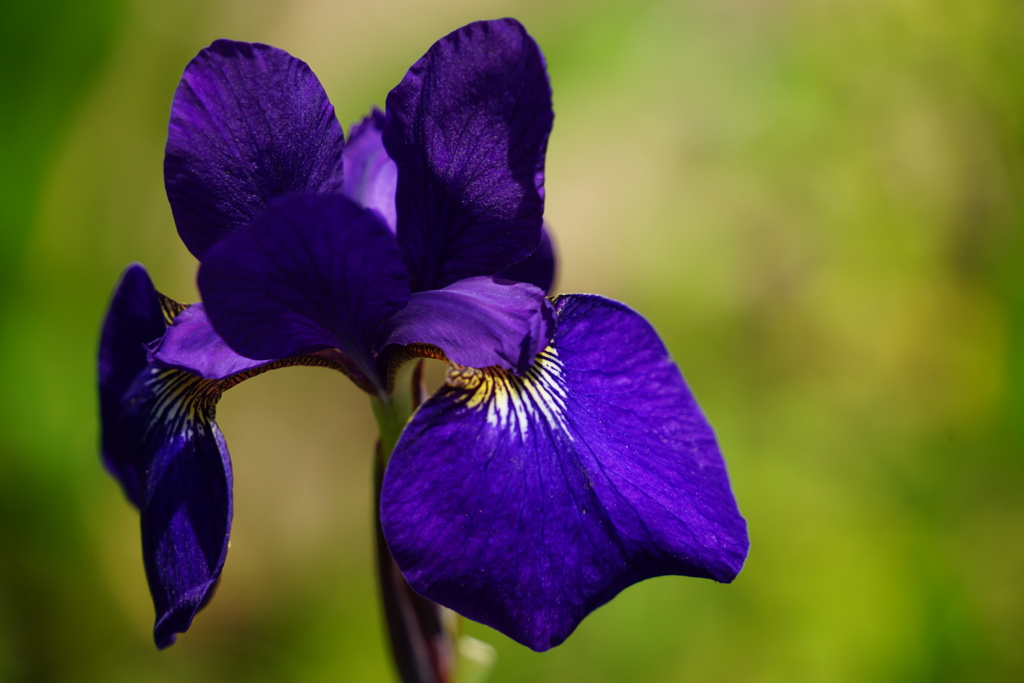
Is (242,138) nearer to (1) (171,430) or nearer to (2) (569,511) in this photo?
(1) (171,430)

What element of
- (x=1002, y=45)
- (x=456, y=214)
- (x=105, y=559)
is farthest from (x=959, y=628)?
(x=105, y=559)

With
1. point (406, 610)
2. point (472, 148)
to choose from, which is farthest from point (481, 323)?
point (406, 610)

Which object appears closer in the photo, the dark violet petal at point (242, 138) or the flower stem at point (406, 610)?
the dark violet petal at point (242, 138)

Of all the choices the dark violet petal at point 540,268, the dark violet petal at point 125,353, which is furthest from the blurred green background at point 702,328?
the dark violet petal at point 125,353

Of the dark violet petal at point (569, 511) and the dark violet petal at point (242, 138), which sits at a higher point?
the dark violet petal at point (242, 138)

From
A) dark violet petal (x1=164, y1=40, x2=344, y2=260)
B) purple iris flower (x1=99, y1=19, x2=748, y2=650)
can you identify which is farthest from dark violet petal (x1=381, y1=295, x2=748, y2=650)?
dark violet petal (x1=164, y1=40, x2=344, y2=260)

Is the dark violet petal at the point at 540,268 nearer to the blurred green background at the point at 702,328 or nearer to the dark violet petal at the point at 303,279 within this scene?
the dark violet petal at the point at 303,279
